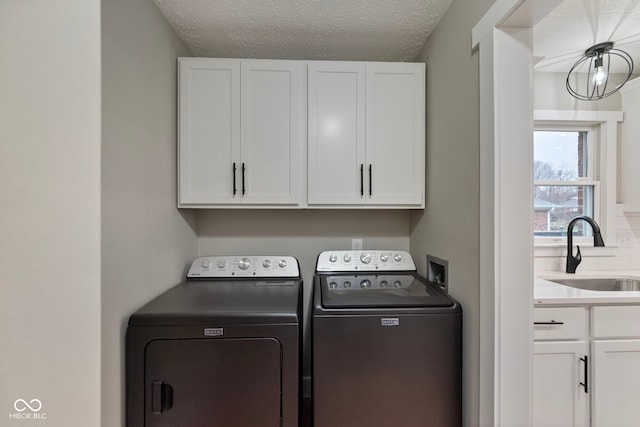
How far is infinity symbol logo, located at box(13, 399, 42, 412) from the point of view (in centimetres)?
104

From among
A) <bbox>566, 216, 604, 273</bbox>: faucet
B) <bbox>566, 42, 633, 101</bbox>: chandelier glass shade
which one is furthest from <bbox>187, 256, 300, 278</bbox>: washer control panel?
<bbox>566, 42, 633, 101</bbox>: chandelier glass shade

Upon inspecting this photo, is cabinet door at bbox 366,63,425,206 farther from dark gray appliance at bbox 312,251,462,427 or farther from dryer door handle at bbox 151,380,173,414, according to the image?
dryer door handle at bbox 151,380,173,414

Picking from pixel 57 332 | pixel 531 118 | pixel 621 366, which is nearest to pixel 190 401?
pixel 57 332

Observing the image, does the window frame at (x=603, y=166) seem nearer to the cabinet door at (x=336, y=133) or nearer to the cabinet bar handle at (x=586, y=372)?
the cabinet bar handle at (x=586, y=372)

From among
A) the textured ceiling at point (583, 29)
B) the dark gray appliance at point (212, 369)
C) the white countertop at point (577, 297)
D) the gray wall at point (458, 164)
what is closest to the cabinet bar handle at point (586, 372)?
the white countertop at point (577, 297)

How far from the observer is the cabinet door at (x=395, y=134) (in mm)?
1707

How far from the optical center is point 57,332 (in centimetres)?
104

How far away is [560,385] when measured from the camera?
56.2 inches

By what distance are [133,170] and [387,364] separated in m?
1.42

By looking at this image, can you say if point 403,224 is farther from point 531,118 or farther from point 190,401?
point 190,401

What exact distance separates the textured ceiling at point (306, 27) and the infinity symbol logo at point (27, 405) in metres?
1.82

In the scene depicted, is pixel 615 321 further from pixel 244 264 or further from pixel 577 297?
pixel 244 264

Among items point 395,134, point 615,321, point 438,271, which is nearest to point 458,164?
point 395,134

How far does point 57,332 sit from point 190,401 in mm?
571
